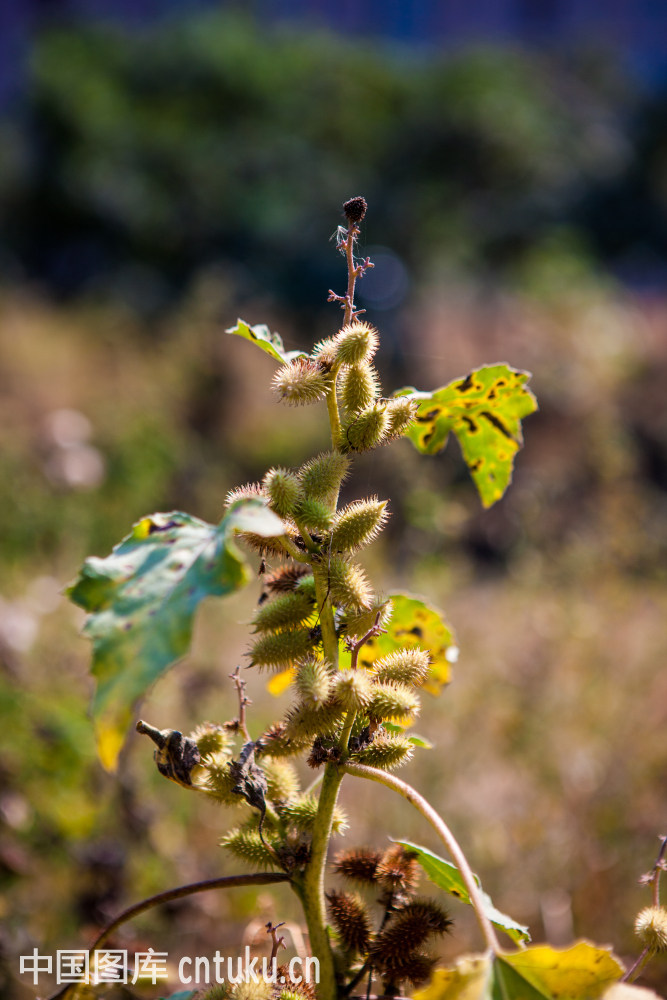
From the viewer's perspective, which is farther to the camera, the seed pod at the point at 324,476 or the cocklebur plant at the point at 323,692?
the seed pod at the point at 324,476

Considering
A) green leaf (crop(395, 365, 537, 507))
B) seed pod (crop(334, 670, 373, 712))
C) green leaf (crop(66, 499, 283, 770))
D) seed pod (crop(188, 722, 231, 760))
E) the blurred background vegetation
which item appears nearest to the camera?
green leaf (crop(66, 499, 283, 770))

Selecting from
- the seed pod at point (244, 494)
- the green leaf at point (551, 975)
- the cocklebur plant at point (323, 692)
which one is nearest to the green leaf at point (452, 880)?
the cocklebur plant at point (323, 692)

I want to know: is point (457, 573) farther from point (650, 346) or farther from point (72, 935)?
point (650, 346)

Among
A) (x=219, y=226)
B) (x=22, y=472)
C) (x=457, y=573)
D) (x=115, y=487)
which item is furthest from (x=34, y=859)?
(x=219, y=226)

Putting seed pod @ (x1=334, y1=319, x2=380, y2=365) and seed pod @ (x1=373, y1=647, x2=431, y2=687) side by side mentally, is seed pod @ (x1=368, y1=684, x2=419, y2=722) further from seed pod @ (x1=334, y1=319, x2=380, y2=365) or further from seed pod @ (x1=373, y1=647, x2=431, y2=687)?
seed pod @ (x1=334, y1=319, x2=380, y2=365)

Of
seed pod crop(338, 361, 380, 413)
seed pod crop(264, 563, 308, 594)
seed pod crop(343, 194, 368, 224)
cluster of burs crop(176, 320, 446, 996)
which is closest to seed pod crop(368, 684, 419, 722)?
cluster of burs crop(176, 320, 446, 996)

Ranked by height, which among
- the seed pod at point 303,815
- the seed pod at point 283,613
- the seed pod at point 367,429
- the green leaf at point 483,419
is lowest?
the seed pod at point 303,815

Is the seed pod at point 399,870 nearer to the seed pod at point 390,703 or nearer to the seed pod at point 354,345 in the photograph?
the seed pod at point 390,703
